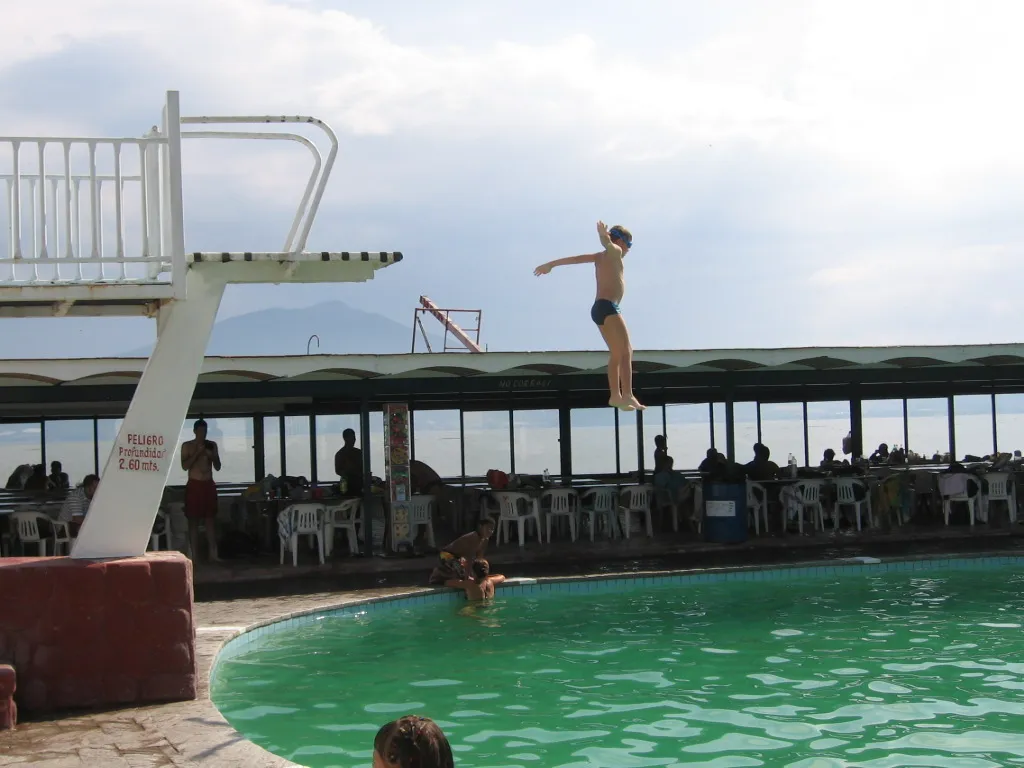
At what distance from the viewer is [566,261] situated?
6.94 m

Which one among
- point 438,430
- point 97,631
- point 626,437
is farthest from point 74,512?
point 626,437

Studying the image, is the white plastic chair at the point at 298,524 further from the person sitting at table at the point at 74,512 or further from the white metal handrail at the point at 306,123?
the white metal handrail at the point at 306,123

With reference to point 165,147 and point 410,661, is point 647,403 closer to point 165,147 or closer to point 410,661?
point 410,661

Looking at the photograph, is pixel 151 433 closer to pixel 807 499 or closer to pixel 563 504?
pixel 563 504

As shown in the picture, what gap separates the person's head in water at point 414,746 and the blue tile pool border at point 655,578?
22.5 feet

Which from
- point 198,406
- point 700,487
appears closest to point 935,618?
point 700,487

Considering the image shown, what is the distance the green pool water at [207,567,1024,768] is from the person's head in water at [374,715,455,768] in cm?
344

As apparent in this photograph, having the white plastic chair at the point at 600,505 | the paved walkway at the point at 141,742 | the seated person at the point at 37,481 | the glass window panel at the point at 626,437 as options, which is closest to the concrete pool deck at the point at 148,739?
the paved walkway at the point at 141,742

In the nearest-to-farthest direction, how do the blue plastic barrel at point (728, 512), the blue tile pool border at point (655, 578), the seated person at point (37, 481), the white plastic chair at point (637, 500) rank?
1. the blue tile pool border at point (655, 578)
2. the blue plastic barrel at point (728, 512)
3. the white plastic chair at point (637, 500)
4. the seated person at point (37, 481)

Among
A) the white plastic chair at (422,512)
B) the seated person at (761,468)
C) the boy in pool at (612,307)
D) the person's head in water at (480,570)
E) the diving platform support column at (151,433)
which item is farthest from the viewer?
the seated person at (761,468)

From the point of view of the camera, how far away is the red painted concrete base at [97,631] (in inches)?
246

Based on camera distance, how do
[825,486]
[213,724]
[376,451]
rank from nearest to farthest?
[213,724], [825,486], [376,451]

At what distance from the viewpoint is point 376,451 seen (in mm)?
36406

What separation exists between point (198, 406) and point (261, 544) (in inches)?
161
